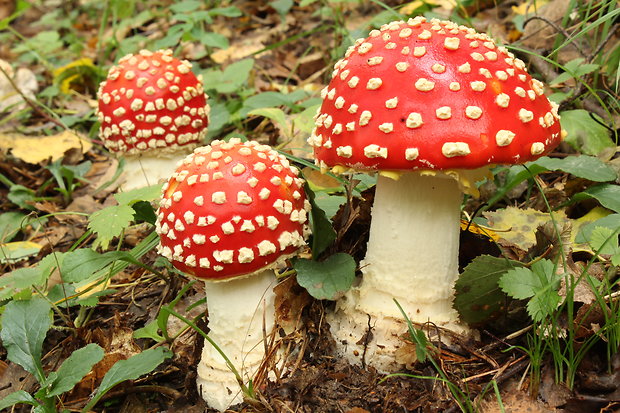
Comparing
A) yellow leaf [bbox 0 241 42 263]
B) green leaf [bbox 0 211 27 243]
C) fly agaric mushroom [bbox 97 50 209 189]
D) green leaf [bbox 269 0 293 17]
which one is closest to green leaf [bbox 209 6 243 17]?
green leaf [bbox 269 0 293 17]

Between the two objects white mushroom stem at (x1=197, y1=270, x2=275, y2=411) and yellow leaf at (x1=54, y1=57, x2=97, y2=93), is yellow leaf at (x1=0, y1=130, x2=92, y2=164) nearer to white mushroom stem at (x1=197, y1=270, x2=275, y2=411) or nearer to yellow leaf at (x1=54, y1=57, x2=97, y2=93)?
yellow leaf at (x1=54, y1=57, x2=97, y2=93)

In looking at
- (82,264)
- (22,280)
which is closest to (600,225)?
(82,264)

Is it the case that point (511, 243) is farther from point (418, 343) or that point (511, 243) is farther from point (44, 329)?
point (44, 329)

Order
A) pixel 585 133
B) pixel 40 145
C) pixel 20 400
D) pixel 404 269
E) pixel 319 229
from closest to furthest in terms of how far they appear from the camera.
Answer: pixel 20 400
pixel 404 269
pixel 319 229
pixel 585 133
pixel 40 145

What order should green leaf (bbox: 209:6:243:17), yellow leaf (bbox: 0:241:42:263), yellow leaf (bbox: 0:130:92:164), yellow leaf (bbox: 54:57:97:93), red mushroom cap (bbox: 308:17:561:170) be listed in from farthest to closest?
yellow leaf (bbox: 54:57:97:93)
green leaf (bbox: 209:6:243:17)
yellow leaf (bbox: 0:130:92:164)
yellow leaf (bbox: 0:241:42:263)
red mushroom cap (bbox: 308:17:561:170)

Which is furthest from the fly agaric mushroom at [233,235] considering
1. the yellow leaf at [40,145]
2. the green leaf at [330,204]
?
the yellow leaf at [40,145]

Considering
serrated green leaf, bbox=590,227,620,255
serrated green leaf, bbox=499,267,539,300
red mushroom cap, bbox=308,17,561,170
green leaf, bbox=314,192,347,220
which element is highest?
red mushroom cap, bbox=308,17,561,170

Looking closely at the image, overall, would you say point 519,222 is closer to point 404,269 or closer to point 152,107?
point 404,269

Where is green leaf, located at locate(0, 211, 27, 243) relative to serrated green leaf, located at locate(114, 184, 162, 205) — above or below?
below
